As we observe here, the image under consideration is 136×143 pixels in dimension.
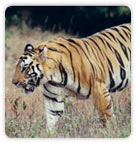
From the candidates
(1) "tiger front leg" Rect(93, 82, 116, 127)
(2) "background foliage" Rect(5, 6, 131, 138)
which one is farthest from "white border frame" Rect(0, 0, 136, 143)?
(1) "tiger front leg" Rect(93, 82, 116, 127)

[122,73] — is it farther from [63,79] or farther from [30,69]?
[30,69]

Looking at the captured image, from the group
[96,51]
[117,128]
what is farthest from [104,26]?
[117,128]

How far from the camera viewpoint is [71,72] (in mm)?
7207

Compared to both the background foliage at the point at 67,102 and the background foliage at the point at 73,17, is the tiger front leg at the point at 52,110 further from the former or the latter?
the background foliage at the point at 73,17

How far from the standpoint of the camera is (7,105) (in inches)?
284

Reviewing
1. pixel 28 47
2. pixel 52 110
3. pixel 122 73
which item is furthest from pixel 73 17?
pixel 52 110

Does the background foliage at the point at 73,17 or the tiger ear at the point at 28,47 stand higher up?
the background foliage at the point at 73,17

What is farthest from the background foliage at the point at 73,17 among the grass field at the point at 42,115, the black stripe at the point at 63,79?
the black stripe at the point at 63,79

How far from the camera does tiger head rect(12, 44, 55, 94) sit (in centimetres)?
721

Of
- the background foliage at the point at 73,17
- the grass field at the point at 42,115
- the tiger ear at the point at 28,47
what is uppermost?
the background foliage at the point at 73,17

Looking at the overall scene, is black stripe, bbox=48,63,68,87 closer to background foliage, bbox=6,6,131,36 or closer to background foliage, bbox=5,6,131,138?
background foliage, bbox=5,6,131,138

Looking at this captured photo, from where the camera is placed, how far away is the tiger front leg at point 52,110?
284 inches

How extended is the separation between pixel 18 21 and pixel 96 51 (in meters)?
0.52

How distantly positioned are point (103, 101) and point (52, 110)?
1.05 feet
